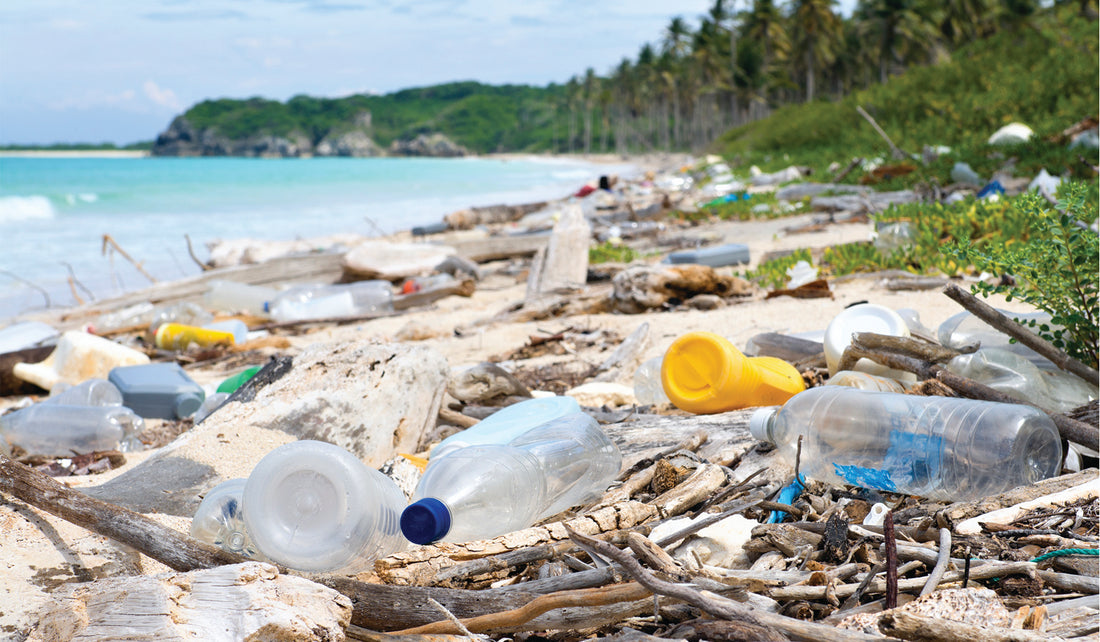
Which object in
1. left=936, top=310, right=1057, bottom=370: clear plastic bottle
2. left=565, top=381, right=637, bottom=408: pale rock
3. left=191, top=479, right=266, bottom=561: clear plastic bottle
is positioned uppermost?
left=936, top=310, right=1057, bottom=370: clear plastic bottle

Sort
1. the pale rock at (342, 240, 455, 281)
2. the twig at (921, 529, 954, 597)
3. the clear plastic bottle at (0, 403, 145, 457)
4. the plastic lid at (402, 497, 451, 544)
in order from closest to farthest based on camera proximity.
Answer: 1. the twig at (921, 529, 954, 597)
2. the plastic lid at (402, 497, 451, 544)
3. the clear plastic bottle at (0, 403, 145, 457)
4. the pale rock at (342, 240, 455, 281)

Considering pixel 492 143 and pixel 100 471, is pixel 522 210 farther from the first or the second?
pixel 492 143

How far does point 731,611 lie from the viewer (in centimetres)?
135

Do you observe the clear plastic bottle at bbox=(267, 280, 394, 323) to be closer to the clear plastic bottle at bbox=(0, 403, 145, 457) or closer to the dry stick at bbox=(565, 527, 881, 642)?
the clear plastic bottle at bbox=(0, 403, 145, 457)

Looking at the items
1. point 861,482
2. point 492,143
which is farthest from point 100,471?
point 492,143

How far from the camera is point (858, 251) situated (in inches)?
233

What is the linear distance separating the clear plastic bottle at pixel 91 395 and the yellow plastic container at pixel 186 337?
1.70 metres

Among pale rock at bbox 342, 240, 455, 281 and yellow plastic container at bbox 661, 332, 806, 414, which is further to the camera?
pale rock at bbox 342, 240, 455, 281

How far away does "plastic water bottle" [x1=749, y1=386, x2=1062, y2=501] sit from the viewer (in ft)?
6.79

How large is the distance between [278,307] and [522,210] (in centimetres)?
934

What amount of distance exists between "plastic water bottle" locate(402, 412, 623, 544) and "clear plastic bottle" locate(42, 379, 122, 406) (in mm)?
2719

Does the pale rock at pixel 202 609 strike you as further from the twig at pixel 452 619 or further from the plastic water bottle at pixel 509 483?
the plastic water bottle at pixel 509 483

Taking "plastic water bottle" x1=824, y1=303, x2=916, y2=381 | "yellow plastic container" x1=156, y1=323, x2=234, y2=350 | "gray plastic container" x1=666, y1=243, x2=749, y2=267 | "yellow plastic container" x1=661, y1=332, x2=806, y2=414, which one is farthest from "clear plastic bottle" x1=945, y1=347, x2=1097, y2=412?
"yellow plastic container" x1=156, y1=323, x2=234, y2=350

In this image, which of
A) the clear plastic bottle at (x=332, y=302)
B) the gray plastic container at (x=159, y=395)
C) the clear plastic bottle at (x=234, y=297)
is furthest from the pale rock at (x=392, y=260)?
the gray plastic container at (x=159, y=395)
